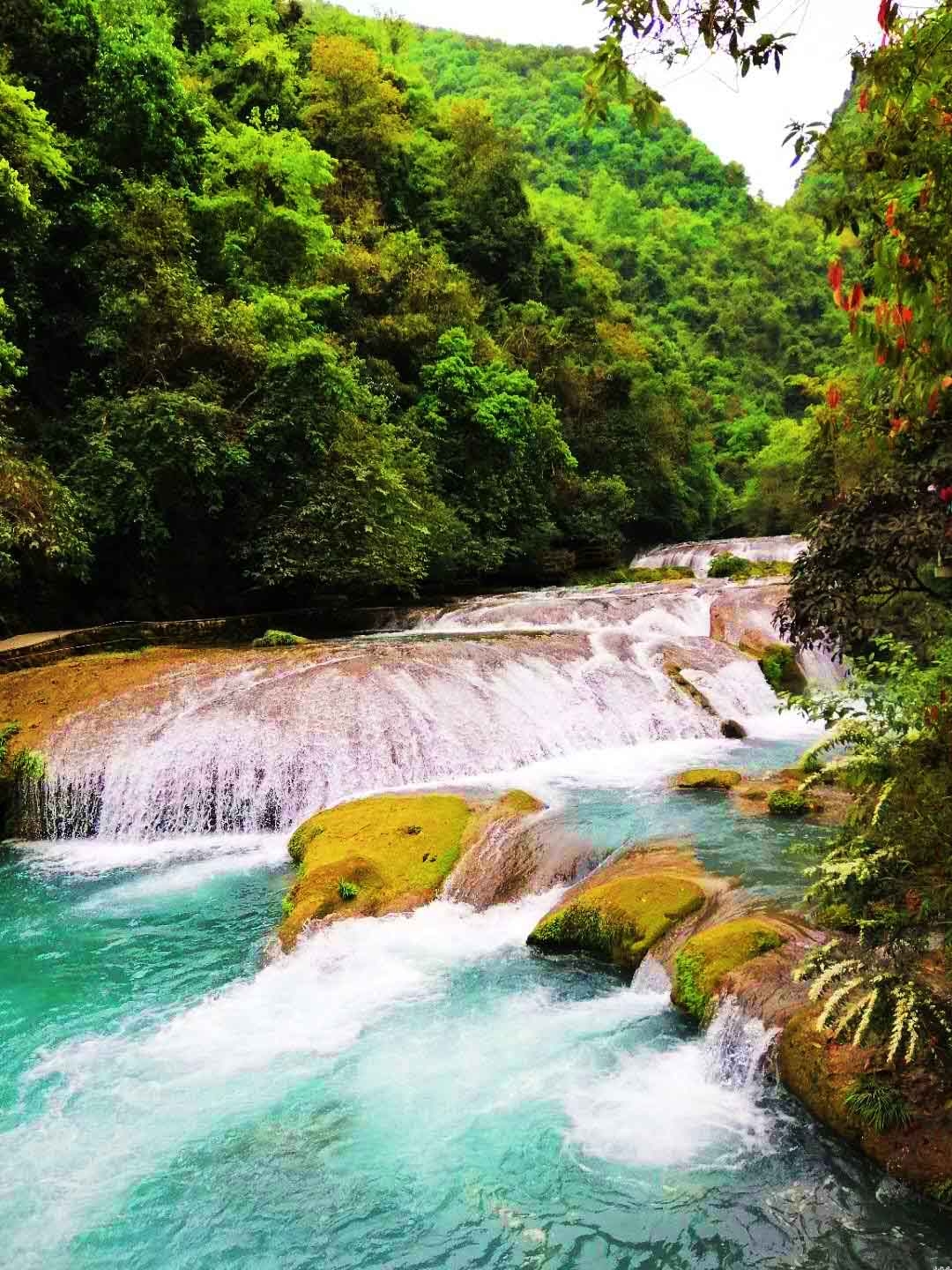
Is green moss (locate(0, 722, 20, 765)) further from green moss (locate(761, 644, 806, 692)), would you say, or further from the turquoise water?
green moss (locate(761, 644, 806, 692))

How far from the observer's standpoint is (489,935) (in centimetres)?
634

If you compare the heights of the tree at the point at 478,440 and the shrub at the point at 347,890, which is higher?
the tree at the point at 478,440

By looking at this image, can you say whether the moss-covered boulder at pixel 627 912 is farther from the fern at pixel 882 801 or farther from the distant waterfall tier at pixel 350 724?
the distant waterfall tier at pixel 350 724

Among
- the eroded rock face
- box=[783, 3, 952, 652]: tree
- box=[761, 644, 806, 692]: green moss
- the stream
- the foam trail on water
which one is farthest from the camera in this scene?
box=[761, 644, 806, 692]: green moss

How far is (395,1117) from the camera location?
4.42m

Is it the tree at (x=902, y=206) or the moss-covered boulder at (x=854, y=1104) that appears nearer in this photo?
the tree at (x=902, y=206)

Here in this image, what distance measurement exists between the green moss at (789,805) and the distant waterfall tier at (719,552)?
18.1 metres

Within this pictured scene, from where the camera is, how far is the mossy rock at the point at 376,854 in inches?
263

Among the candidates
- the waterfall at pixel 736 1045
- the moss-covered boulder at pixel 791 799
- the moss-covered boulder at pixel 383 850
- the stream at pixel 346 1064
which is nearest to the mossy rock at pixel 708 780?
the moss-covered boulder at pixel 791 799

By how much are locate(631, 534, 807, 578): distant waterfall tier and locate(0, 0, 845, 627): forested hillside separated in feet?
6.26

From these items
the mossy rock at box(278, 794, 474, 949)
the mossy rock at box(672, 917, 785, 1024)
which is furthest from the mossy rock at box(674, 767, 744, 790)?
the mossy rock at box(672, 917, 785, 1024)

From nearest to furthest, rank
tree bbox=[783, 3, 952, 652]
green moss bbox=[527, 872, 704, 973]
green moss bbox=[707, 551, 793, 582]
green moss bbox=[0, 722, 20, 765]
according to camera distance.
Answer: tree bbox=[783, 3, 952, 652]
green moss bbox=[527, 872, 704, 973]
green moss bbox=[0, 722, 20, 765]
green moss bbox=[707, 551, 793, 582]

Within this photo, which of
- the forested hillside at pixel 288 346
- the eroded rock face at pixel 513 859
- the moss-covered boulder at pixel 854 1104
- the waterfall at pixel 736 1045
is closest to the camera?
the moss-covered boulder at pixel 854 1104

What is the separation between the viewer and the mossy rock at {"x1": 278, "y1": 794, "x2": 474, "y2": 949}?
668cm
